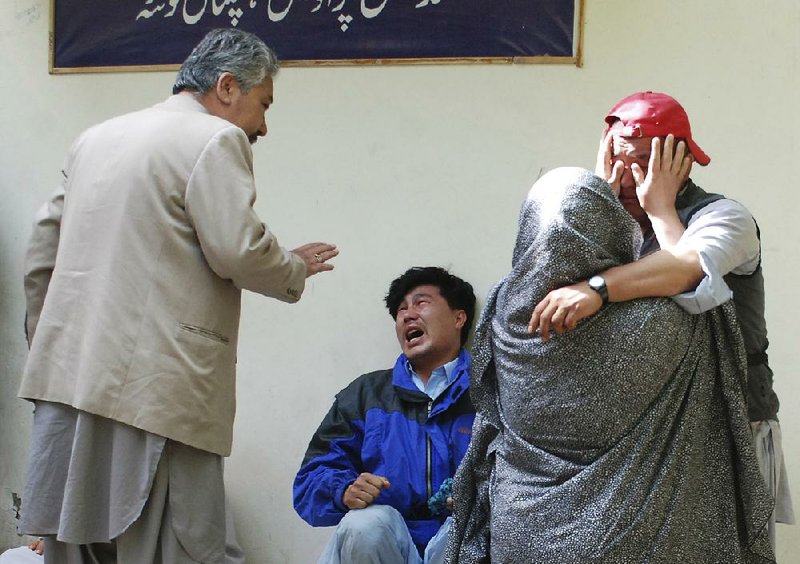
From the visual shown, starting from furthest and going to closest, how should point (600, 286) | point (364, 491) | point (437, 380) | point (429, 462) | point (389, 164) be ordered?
point (389, 164) → point (437, 380) → point (429, 462) → point (364, 491) → point (600, 286)

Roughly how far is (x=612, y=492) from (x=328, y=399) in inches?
78.2

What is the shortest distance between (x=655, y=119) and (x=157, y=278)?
4.16ft

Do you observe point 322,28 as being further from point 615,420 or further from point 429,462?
point 615,420

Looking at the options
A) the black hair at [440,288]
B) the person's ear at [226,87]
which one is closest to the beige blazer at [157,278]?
the person's ear at [226,87]

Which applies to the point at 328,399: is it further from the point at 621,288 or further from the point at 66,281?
the point at 621,288

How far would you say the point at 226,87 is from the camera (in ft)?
11.1

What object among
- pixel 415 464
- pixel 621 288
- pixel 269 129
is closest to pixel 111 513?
pixel 415 464

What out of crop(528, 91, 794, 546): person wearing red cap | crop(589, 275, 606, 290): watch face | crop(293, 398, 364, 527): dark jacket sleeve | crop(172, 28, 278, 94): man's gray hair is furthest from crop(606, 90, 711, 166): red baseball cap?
crop(293, 398, 364, 527): dark jacket sleeve

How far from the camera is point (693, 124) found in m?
3.97

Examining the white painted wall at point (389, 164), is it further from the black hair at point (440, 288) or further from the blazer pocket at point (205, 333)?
the blazer pocket at point (205, 333)

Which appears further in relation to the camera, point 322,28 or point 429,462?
point 322,28

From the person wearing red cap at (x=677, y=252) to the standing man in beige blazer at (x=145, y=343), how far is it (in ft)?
2.87

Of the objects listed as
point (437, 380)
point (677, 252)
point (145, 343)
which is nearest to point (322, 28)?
point (437, 380)

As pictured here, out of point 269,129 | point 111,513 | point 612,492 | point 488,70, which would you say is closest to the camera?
point 612,492
